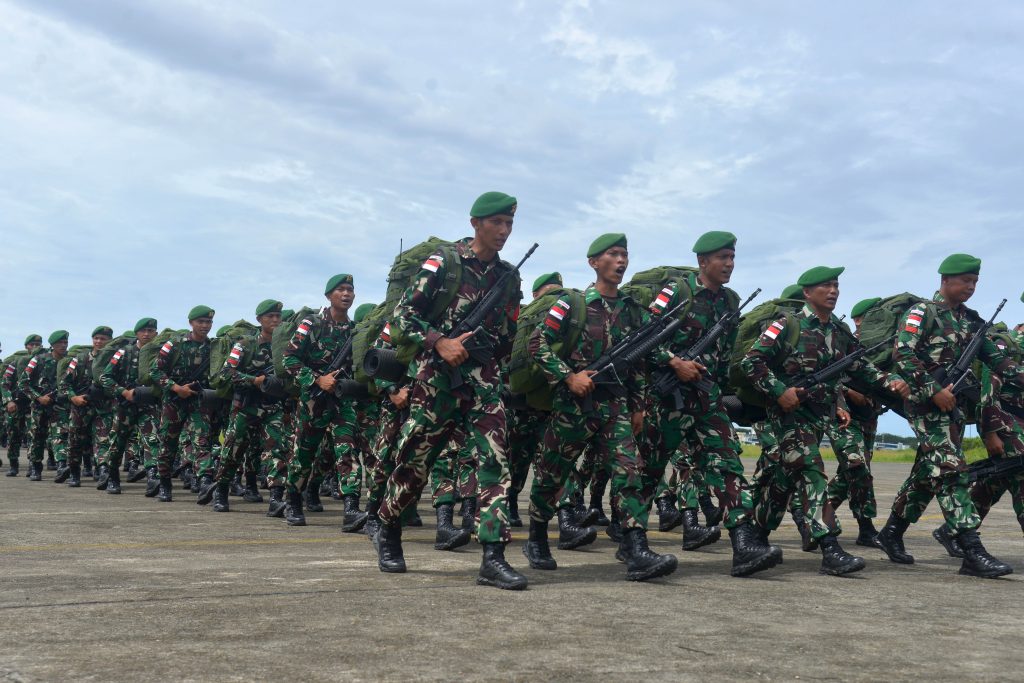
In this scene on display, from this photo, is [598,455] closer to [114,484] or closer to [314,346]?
[314,346]

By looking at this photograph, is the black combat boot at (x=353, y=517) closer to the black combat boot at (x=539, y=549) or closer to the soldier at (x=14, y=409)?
the black combat boot at (x=539, y=549)

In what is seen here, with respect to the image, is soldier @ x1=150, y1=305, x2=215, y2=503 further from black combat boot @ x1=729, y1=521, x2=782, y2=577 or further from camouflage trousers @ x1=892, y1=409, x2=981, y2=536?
camouflage trousers @ x1=892, y1=409, x2=981, y2=536

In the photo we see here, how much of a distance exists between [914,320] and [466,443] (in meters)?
3.61

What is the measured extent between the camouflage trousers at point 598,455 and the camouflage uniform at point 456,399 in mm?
636

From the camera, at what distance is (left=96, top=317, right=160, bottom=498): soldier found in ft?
45.4

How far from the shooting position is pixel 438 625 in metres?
4.54

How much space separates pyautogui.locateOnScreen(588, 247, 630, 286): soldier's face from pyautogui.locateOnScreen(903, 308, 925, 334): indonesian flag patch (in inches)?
88.3

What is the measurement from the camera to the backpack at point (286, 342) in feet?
34.1

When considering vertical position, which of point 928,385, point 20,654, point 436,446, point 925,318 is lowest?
point 20,654

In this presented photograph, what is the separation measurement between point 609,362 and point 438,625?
2675 millimetres

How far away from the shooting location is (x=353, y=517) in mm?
9258

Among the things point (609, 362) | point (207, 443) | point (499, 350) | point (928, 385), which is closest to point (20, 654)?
point (499, 350)

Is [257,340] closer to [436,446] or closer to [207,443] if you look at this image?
[207,443]

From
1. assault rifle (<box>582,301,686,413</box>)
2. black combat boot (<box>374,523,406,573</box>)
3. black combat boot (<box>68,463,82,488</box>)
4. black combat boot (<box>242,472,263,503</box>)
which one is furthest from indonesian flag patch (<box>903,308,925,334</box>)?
black combat boot (<box>68,463,82,488</box>)
